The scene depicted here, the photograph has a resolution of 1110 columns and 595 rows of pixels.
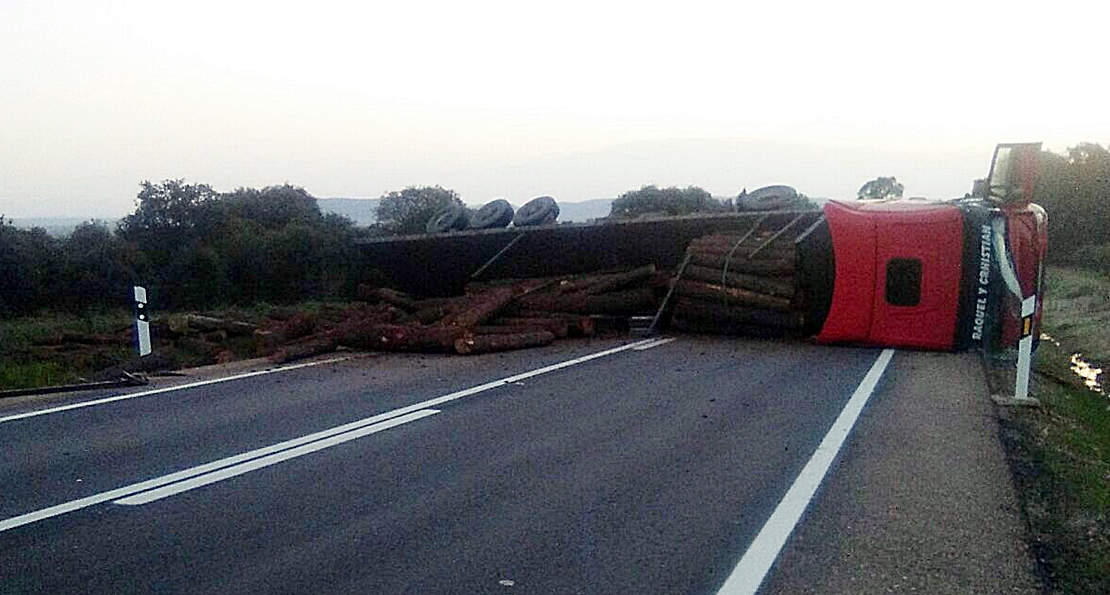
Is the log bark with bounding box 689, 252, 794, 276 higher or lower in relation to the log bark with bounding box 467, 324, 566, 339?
higher

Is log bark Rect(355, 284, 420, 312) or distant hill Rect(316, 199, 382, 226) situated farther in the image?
distant hill Rect(316, 199, 382, 226)

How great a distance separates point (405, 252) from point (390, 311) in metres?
3.58

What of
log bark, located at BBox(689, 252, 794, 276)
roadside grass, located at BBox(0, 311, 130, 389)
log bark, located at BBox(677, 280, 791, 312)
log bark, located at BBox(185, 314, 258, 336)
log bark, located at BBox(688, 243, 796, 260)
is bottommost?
roadside grass, located at BBox(0, 311, 130, 389)

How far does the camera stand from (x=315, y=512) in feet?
19.2

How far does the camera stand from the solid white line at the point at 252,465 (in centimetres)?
616

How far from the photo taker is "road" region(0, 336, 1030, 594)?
192 inches

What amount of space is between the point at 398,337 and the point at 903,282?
7.06 meters

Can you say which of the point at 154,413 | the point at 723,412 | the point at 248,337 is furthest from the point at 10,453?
the point at 248,337

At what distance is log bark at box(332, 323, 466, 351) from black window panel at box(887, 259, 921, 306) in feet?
19.8

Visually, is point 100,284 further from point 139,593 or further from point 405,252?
point 139,593

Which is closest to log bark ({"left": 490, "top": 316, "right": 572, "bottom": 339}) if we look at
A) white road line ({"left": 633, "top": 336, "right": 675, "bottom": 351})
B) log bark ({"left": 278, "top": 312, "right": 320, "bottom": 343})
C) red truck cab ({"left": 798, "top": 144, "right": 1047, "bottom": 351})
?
white road line ({"left": 633, "top": 336, "right": 675, "bottom": 351})

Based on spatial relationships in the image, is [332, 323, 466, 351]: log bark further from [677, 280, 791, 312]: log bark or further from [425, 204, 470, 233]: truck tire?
[425, 204, 470, 233]: truck tire

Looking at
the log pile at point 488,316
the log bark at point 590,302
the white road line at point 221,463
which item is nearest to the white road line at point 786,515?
the white road line at point 221,463

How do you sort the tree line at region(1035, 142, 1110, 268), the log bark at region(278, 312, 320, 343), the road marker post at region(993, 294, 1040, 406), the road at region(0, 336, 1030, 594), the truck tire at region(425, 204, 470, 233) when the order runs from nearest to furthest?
the road at region(0, 336, 1030, 594), the road marker post at region(993, 294, 1040, 406), the log bark at region(278, 312, 320, 343), the truck tire at region(425, 204, 470, 233), the tree line at region(1035, 142, 1110, 268)
